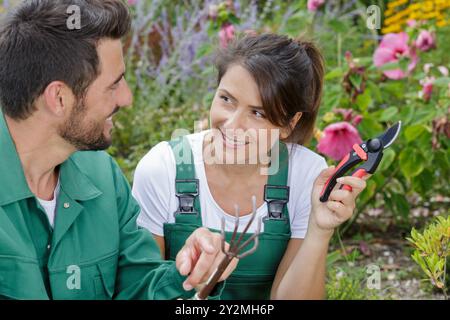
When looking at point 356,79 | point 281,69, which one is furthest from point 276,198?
point 356,79

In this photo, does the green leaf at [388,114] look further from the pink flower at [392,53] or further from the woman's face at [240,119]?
the woman's face at [240,119]

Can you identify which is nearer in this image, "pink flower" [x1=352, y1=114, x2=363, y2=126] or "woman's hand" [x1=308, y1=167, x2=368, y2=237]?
"woman's hand" [x1=308, y1=167, x2=368, y2=237]

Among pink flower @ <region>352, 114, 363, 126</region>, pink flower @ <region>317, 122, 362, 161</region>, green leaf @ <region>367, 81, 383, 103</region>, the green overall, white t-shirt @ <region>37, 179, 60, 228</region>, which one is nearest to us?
white t-shirt @ <region>37, 179, 60, 228</region>

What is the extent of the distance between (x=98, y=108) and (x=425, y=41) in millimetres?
1722

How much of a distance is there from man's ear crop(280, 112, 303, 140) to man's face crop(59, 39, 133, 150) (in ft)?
1.92

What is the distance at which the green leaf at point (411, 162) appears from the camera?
3260 mm

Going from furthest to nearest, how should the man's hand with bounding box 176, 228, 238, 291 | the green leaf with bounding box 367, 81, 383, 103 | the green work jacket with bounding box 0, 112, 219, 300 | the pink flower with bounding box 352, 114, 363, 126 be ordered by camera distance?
the green leaf with bounding box 367, 81, 383, 103 < the pink flower with bounding box 352, 114, 363, 126 < the green work jacket with bounding box 0, 112, 219, 300 < the man's hand with bounding box 176, 228, 238, 291

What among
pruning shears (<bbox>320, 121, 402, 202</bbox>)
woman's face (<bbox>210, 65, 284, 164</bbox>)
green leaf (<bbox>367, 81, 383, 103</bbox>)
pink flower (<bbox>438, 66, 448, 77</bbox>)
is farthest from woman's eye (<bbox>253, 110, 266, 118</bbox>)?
pink flower (<bbox>438, 66, 448, 77</bbox>)

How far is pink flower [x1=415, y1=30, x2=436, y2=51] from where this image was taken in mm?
3279

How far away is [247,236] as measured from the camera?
237 cm

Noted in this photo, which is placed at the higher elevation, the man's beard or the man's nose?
the man's nose

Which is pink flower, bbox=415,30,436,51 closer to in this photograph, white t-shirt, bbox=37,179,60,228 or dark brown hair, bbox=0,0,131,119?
dark brown hair, bbox=0,0,131,119

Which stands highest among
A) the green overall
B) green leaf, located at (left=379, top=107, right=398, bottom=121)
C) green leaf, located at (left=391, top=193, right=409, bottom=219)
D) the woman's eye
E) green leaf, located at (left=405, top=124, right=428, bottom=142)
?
the woman's eye

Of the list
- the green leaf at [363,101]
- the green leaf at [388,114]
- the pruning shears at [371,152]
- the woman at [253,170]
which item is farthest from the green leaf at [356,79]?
the pruning shears at [371,152]
